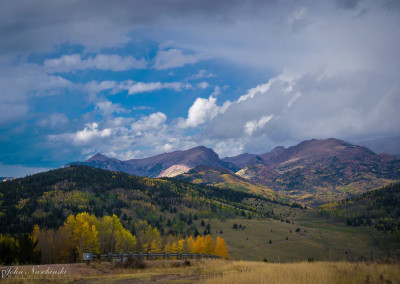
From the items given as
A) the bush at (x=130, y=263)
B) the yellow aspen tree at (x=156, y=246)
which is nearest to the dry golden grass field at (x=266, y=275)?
the bush at (x=130, y=263)

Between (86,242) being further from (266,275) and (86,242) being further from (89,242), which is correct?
(266,275)

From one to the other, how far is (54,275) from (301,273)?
18.5 meters

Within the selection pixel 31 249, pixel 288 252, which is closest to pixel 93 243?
pixel 31 249

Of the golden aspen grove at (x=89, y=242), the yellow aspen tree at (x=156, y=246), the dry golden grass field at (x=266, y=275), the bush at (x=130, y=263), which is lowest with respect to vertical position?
the yellow aspen tree at (x=156, y=246)

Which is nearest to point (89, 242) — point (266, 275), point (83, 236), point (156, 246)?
point (83, 236)

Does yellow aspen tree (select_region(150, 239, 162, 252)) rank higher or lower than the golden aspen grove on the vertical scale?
lower

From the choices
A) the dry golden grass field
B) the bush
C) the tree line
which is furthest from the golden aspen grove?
the dry golden grass field

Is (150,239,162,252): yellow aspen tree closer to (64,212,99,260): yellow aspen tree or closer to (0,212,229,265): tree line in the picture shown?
(0,212,229,265): tree line

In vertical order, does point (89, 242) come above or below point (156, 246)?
above

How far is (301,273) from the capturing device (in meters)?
18.3

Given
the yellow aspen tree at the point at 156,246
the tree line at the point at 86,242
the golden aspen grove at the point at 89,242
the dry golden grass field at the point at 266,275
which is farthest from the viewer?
the yellow aspen tree at the point at 156,246

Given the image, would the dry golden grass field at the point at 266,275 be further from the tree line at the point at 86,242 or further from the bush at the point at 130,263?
the tree line at the point at 86,242

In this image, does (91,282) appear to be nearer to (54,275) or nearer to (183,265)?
(54,275)

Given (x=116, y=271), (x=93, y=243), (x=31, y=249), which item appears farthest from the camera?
(x=93, y=243)
